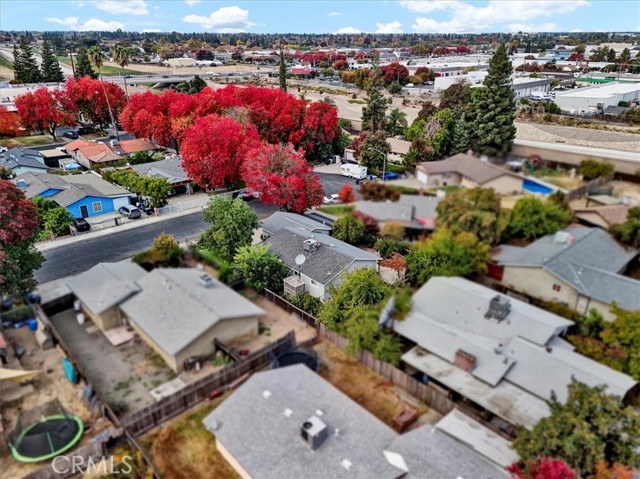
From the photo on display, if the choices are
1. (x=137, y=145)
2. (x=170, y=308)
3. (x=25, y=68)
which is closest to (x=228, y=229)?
(x=170, y=308)

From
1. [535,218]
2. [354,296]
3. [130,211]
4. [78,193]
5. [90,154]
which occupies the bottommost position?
[130,211]

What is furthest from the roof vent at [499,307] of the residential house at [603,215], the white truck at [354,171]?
the white truck at [354,171]

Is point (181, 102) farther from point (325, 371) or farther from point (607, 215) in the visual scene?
point (607, 215)

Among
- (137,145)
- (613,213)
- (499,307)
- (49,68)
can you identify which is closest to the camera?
(613,213)

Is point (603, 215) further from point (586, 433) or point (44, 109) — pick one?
point (44, 109)

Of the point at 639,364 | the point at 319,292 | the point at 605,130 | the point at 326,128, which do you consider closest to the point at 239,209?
the point at 319,292

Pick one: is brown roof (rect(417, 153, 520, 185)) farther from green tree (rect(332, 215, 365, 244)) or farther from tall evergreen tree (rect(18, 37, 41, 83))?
tall evergreen tree (rect(18, 37, 41, 83))
